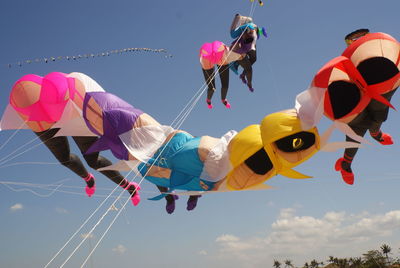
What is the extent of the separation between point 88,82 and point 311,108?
3057 millimetres


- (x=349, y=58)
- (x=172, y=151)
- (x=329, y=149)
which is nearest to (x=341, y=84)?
(x=349, y=58)

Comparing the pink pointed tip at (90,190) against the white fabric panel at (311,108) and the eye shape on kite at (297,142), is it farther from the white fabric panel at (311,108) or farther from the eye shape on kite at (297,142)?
the white fabric panel at (311,108)

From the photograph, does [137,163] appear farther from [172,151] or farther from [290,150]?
[290,150]

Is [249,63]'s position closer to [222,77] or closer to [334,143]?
[222,77]

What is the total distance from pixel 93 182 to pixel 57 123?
44.5 inches

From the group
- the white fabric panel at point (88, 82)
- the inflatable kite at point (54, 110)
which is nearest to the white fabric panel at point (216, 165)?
the inflatable kite at point (54, 110)

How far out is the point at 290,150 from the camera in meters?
3.25

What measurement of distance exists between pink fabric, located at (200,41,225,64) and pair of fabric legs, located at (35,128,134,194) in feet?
8.14

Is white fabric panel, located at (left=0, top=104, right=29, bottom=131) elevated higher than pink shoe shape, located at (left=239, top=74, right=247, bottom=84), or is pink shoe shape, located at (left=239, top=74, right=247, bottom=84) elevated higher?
pink shoe shape, located at (left=239, top=74, right=247, bottom=84)

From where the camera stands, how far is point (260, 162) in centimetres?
344

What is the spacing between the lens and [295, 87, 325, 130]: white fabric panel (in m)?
3.03

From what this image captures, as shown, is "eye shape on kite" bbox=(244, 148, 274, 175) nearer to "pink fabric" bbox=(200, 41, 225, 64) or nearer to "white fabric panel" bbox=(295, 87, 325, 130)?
"white fabric panel" bbox=(295, 87, 325, 130)

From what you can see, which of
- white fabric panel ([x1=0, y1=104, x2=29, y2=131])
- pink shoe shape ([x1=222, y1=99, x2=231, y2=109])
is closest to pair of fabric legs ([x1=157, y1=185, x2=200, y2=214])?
white fabric panel ([x1=0, y1=104, x2=29, y2=131])

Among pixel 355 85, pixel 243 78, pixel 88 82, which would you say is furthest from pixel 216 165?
pixel 243 78
